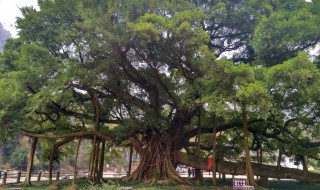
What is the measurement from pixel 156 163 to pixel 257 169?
4.76 m

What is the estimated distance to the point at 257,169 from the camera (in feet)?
46.4

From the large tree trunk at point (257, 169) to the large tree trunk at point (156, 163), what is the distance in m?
1.01

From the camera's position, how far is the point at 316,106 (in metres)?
10.5

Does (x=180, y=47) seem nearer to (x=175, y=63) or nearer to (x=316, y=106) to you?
(x=175, y=63)

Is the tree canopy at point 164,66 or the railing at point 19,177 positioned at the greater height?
the tree canopy at point 164,66

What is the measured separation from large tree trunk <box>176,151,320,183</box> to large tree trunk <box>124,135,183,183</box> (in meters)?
1.01

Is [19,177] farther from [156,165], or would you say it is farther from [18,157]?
[18,157]

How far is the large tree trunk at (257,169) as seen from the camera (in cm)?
1360

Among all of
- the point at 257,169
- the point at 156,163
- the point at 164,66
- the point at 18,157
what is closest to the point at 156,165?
the point at 156,163

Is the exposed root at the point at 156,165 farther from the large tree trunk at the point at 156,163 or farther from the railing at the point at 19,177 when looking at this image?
the railing at the point at 19,177

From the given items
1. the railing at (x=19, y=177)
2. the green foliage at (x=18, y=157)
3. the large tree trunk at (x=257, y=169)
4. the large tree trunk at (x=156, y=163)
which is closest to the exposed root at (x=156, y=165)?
the large tree trunk at (x=156, y=163)

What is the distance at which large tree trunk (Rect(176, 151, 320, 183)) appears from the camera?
1360 centimetres

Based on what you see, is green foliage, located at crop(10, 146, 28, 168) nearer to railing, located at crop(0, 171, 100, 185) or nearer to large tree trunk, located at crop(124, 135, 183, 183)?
railing, located at crop(0, 171, 100, 185)

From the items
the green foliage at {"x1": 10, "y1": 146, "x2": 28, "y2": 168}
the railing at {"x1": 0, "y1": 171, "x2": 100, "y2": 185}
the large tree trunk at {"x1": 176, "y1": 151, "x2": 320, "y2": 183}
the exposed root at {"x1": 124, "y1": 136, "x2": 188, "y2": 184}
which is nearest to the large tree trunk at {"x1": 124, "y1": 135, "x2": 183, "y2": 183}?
the exposed root at {"x1": 124, "y1": 136, "x2": 188, "y2": 184}
